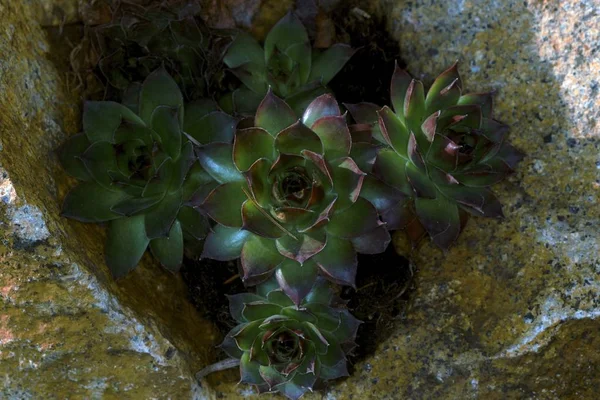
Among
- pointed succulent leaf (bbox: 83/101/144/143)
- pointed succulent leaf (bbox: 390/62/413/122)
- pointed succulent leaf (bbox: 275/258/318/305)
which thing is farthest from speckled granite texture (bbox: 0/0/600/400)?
pointed succulent leaf (bbox: 275/258/318/305)

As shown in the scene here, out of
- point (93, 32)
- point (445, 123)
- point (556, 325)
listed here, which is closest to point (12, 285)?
point (93, 32)

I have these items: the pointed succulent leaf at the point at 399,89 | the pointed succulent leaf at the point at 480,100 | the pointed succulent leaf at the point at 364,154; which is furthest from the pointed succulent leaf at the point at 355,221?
the pointed succulent leaf at the point at 480,100

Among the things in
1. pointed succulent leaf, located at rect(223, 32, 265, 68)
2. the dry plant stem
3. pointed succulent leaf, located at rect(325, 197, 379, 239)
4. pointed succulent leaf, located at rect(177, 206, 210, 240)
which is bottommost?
the dry plant stem

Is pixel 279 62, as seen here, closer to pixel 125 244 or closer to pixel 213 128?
pixel 213 128

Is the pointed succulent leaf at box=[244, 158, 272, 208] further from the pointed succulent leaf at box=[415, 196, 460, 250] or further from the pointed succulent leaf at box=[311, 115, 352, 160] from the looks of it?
the pointed succulent leaf at box=[415, 196, 460, 250]

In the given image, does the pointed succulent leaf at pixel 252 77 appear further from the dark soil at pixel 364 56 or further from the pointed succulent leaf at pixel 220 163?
the pointed succulent leaf at pixel 220 163

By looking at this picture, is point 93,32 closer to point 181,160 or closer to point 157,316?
point 181,160
